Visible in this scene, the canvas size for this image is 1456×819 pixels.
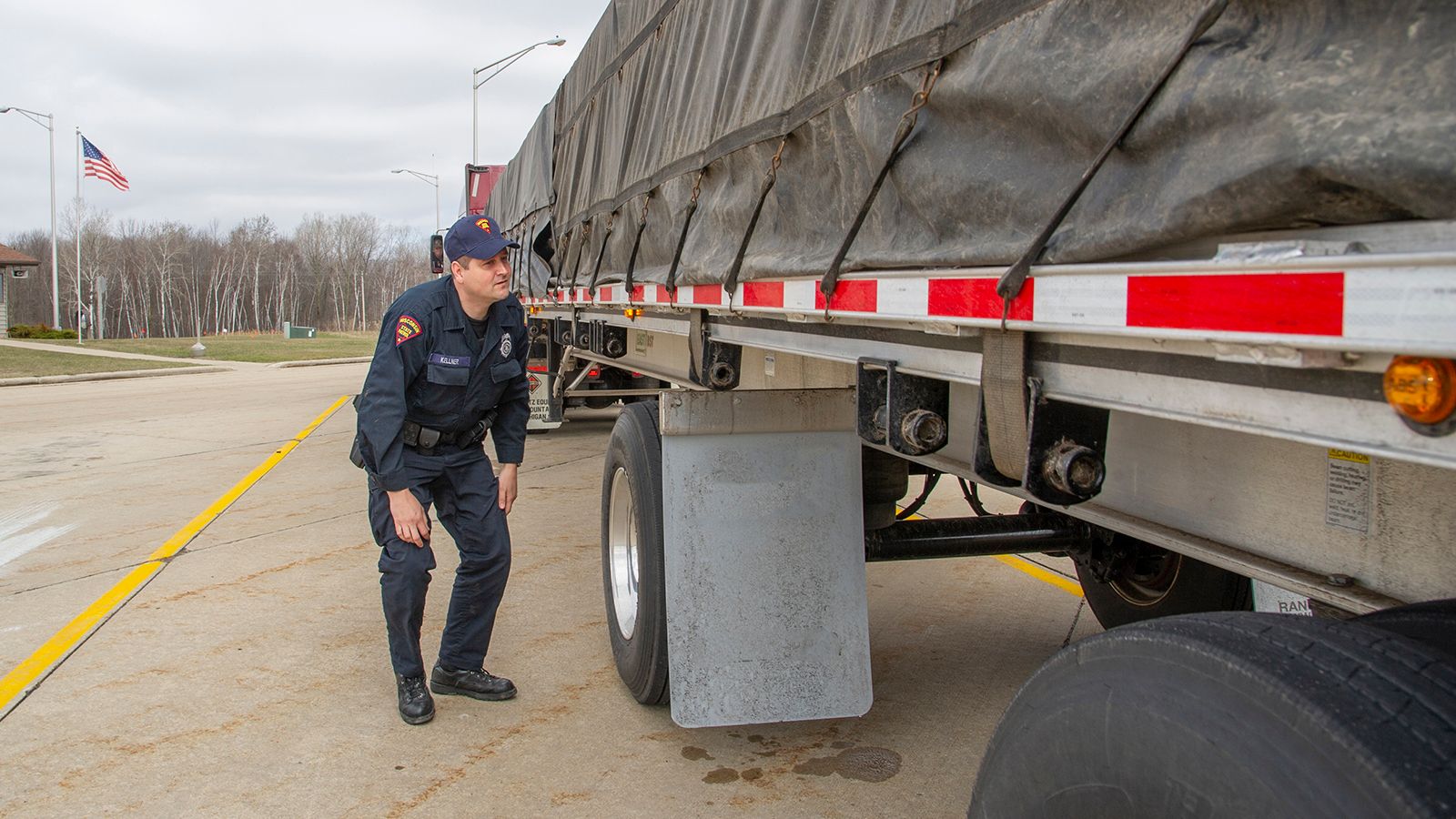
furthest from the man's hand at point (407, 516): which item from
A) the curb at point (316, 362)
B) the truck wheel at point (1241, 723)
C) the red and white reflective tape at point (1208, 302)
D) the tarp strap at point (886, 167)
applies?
the curb at point (316, 362)

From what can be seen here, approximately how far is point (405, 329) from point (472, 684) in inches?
58.3

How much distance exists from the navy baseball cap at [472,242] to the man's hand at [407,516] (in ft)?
2.94

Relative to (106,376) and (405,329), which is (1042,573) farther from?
(106,376)

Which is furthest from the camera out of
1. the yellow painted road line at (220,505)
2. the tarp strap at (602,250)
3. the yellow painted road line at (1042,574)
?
the yellow painted road line at (220,505)

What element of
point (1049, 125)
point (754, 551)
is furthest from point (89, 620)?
point (1049, 125)

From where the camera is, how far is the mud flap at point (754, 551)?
3.59 meters

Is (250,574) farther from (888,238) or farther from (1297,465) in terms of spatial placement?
(1297,465)

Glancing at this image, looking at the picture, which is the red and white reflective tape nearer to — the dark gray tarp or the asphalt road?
the dark gray tarp

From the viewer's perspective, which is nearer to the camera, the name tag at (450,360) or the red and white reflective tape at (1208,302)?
the red and white reflective tape at (1208,302)

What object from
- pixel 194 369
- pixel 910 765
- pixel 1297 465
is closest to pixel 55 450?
pixel 910 765

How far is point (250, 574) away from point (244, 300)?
92.4 metres

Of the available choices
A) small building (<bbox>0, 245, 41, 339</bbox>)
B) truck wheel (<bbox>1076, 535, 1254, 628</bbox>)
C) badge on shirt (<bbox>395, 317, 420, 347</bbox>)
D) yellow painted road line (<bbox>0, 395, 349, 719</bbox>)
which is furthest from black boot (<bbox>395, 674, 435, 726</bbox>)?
small building (<bbox>0, 245, 41, 339</bbox>)

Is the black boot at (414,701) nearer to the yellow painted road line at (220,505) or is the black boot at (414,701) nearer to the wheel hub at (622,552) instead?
the wheel hub at (622,552)

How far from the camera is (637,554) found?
163 inches
